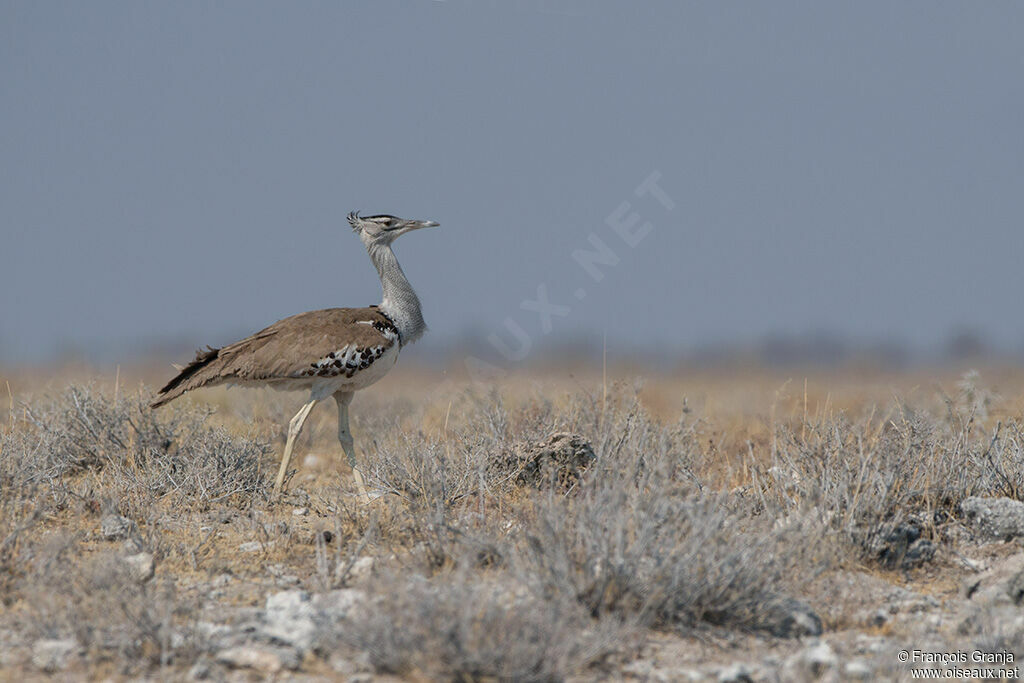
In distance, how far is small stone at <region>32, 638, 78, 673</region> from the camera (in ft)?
13.4

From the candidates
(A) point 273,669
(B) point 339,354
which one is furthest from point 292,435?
(A) point 273,669

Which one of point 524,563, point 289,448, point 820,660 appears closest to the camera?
point 820,660

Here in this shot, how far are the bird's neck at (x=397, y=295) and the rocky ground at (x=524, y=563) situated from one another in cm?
118

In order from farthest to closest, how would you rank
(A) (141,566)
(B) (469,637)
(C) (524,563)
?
1. (A) (141,566)
2. (C) (524,563)
3. (B) (469,637)

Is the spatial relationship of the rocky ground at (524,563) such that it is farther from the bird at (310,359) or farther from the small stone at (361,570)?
the bird at (310,359)

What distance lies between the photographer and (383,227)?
8.48 metres

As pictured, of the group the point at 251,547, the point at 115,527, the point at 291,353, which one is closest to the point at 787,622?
the point at 251,547

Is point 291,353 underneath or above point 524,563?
above

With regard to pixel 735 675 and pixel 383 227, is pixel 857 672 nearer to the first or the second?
pixel 735 675

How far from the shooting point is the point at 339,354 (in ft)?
24.9

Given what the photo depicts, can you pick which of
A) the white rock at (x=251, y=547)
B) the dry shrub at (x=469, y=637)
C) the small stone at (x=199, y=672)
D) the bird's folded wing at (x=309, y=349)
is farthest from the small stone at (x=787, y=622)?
the bird's folded wing at (x=309, y=349)

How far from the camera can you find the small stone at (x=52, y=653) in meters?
4.10

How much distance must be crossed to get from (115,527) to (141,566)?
845 millimetres

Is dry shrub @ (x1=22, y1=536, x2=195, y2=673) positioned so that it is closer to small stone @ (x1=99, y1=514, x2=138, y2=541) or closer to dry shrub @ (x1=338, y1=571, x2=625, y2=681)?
dry shrub @ (x1=338, y1=571, x2=625, y2=681)
